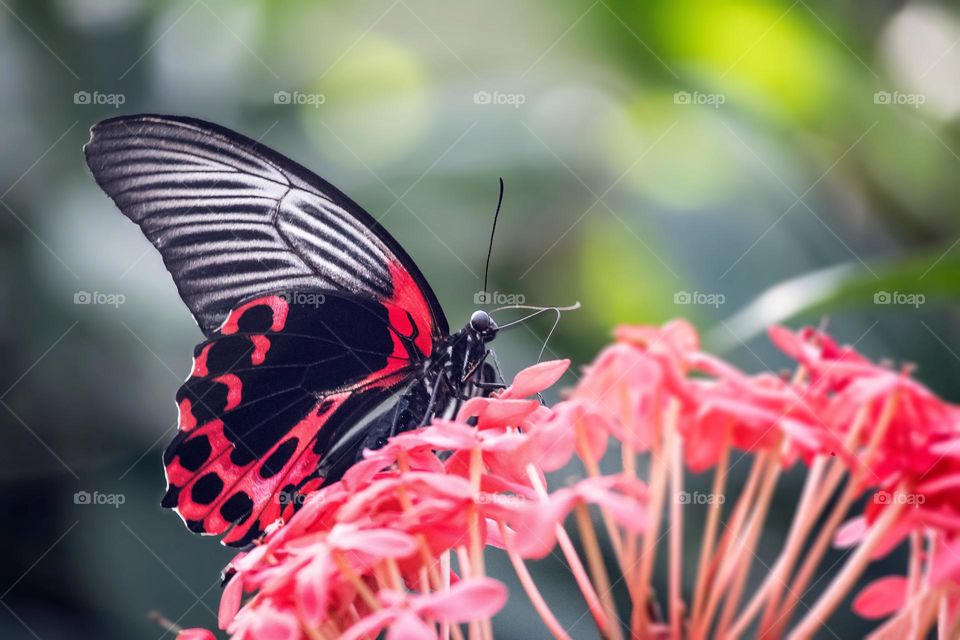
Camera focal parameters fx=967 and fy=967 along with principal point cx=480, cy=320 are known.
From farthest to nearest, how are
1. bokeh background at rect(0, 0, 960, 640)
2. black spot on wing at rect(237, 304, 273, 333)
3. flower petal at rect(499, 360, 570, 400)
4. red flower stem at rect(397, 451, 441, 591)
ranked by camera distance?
bokeh background at rect(0, 0, 960, 640) < black spot on wing at rect(237, 304, 273, 333) < flower petal at rect(499, 360, 570, 400) < red flower stem at rect(397, 451, 441, 591)

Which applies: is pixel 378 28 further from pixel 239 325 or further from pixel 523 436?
pixel 523 436

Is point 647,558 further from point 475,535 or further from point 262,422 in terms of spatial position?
point 262,422

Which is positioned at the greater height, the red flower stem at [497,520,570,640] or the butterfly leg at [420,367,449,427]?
the butterfly leg at [420,367,449,427]

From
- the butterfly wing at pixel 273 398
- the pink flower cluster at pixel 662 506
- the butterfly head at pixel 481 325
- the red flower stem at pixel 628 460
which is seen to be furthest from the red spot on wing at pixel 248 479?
the red flower stem at pixel 628 460

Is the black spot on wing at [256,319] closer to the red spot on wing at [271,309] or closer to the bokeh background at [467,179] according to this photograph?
the red spot on wing at [271,309]

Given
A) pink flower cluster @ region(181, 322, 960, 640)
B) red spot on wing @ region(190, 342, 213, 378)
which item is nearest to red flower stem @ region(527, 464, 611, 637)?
pink flower cluster @ region(181, 322, 960, 640)

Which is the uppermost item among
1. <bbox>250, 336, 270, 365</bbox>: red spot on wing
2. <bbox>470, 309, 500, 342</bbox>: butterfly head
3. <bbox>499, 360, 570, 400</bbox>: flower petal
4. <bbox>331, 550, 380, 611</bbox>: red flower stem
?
<bbox>470, 309, 500, 342</bbox>: butterfly head

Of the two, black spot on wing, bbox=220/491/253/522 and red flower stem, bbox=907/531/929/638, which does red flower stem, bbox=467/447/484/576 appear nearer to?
red flower stem, bbox=907/531/929/638
